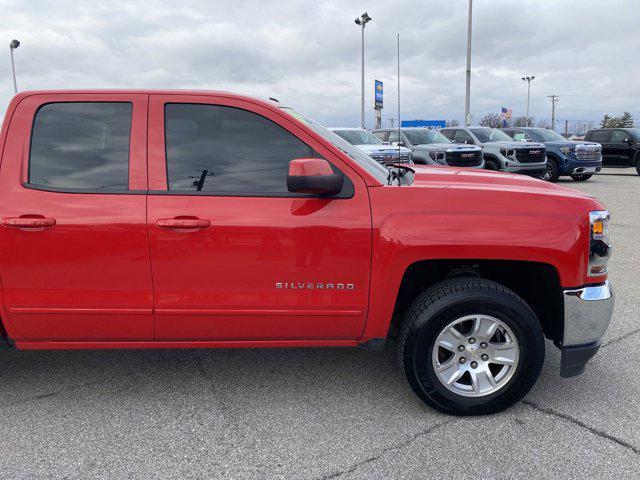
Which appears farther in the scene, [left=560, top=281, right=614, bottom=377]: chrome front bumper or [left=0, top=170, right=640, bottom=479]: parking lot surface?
[left=560, top=281, right=614, bottom=377]: chrome front bumper

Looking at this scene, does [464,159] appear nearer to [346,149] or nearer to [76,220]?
[346,149]

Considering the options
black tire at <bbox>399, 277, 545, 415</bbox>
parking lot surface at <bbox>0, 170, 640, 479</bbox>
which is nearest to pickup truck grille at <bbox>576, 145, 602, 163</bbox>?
parking lot surface at <bbox>0, 170, 640, 479</bbox>

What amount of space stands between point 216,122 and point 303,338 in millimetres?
1311

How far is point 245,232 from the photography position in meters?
2.71

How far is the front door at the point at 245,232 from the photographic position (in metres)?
2.71

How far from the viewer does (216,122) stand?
→ 286cm

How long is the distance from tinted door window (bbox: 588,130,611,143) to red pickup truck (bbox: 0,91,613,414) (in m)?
19.1

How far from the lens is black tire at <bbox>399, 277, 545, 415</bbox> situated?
2770 mm

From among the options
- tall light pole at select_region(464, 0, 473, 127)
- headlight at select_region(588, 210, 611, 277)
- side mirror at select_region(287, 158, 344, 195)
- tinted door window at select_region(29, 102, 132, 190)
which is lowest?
headlight at select_region(588, 210, 611, 277)

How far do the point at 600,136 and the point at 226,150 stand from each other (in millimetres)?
20276

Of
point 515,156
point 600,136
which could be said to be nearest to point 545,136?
point 515,156

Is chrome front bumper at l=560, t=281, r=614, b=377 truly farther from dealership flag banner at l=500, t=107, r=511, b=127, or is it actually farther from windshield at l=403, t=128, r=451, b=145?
dealership flag banner at l=500, t=107, r=511, b=127

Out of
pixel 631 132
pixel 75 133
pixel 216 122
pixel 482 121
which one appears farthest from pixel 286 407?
pixel 482 121

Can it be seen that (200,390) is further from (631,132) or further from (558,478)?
(631,132)
